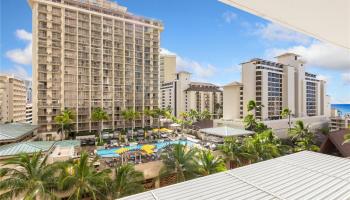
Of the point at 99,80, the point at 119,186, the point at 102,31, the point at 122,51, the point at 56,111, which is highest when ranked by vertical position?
the point at 102,31

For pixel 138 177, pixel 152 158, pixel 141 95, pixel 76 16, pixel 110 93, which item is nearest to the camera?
pixel 138 177

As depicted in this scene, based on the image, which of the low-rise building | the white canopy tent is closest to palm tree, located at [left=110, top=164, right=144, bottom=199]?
the white canopy tent

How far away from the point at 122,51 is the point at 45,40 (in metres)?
7.27

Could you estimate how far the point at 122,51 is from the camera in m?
22.8

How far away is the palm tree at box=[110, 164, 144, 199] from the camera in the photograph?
4859 millimetres

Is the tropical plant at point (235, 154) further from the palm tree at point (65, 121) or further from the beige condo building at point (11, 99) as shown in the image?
the beige condo building at point (11, 99)

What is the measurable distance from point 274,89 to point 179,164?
22.8 m

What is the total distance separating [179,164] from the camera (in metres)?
6.29

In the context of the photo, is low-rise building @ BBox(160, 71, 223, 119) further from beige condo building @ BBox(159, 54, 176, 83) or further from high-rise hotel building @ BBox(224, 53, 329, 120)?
beige condo building @ BBox(159, 54, 176, 83)

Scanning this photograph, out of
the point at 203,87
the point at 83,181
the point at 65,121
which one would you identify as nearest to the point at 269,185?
the point at 83,181

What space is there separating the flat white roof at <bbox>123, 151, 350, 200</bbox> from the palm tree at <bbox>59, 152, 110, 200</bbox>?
10.1 ft

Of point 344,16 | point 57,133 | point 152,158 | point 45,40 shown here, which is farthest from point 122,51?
point 344,16

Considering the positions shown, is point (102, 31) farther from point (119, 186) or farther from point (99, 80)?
point (119, 186)

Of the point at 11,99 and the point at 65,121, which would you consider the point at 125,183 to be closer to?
the point at 65,121
